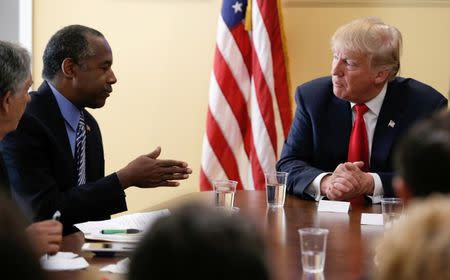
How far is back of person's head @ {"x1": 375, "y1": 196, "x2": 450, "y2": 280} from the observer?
2.55 ft

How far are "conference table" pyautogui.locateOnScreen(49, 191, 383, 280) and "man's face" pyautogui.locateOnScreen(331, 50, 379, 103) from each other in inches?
22.3

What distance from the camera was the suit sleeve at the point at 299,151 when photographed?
344cm

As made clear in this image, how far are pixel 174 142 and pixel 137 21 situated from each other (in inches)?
30.7

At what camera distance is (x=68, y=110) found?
3348 mm

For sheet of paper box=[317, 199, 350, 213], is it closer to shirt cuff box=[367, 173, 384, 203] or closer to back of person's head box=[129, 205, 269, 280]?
shirt cuff box=[367, 173, 384, 203]

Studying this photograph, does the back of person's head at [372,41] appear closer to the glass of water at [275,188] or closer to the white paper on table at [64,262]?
the glass of water at [275,188]

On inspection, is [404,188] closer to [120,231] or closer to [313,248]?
[313,248]

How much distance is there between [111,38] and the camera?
5098 millimetres

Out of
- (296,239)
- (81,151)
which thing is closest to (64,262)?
(296,239)

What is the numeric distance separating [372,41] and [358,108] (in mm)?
305

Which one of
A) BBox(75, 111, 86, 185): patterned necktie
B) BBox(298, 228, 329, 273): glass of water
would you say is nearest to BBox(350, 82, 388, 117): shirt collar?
BBox(75, 111, 86, 185): patterned necktie

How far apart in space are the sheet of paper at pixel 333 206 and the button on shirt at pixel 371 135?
0.18 meters

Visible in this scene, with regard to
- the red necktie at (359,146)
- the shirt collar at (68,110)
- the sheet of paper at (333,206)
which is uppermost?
the shirt collar at (68,110)

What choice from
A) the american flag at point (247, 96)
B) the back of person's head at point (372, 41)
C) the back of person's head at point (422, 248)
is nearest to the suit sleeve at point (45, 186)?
the back of person's head at point (372, 41)
